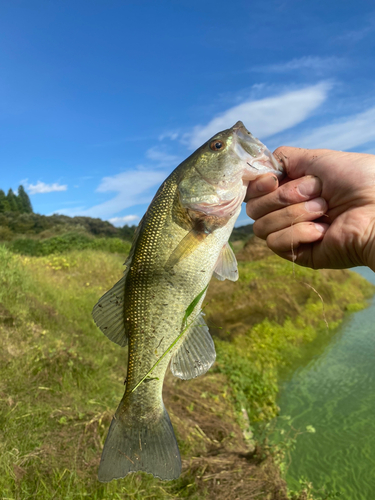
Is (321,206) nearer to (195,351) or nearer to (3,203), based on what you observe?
(195,351)

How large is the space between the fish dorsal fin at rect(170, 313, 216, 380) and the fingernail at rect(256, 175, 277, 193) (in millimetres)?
926

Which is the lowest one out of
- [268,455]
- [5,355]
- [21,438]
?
[268,455]

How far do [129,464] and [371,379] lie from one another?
330 inches

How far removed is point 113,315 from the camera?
1994 mm

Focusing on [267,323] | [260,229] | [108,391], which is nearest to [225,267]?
[260,229]

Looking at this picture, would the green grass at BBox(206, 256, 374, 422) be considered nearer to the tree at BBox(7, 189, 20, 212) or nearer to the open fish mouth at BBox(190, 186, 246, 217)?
the open fish mouth at BBox(190, 186, 246, 217)

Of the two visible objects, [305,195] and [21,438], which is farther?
[21,438]

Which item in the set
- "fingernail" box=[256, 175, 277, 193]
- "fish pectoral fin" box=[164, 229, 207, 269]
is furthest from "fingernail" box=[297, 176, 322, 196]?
"fish pectoral fin" box=[164, 229, 207, 269]

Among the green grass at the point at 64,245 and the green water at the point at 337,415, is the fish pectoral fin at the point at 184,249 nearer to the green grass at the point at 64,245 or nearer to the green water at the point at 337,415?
the green water at the point at 337,415

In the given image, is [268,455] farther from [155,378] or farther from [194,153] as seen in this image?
[194,153]

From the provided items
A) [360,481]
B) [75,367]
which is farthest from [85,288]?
[360,481]

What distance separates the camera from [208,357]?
6.61 ft

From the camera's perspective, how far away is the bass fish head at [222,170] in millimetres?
1962

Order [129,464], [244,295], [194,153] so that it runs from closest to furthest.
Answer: [129,464] < [194,153] < [244,295]
